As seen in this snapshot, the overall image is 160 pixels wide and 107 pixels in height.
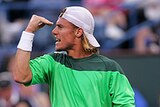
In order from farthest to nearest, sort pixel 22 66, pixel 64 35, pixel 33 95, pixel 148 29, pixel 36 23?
pixel 148 29 < pixel 33 95 < pixel 64 35 < pixel 36 23 < pixel 22 66

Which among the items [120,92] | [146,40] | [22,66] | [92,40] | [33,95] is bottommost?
[33,95]

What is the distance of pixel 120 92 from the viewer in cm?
651

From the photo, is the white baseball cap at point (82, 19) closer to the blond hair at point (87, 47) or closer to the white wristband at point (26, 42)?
the blond hair at point (87, 47)

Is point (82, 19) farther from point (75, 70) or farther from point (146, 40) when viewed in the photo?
point (146, 40)

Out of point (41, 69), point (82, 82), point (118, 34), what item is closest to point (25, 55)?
point (41, 69)

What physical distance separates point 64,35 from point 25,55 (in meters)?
0.45

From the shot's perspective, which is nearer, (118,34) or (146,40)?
(146,40)

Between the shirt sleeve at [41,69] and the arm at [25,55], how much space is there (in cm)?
8

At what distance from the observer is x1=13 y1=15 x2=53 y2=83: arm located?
21.0 ft

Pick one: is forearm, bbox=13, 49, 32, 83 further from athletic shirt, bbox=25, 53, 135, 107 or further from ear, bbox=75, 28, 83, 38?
ear, bbox=75, 28, 83, 38

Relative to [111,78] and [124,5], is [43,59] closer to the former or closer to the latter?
[111,78]

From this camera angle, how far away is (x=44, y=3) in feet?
43.6

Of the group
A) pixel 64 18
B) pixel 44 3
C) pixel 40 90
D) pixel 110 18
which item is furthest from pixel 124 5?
pixel 64 18

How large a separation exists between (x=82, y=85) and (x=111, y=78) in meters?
0.27
